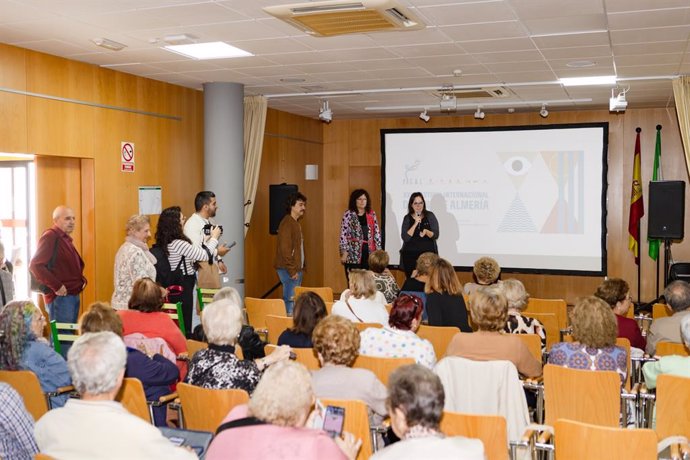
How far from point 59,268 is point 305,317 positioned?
3.45m

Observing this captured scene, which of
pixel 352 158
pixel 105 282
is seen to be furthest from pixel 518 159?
pixel 105 282

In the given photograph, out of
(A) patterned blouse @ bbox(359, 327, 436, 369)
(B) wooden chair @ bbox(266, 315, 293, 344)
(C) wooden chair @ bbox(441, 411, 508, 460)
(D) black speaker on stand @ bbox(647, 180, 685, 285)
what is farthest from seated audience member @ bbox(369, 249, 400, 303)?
(D) black speaker on stand @ bbox(647, 180, 685, 285)

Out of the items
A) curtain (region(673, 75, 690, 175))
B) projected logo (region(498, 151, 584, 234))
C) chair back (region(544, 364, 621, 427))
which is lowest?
chair back (region(544, 364, 621, 427))

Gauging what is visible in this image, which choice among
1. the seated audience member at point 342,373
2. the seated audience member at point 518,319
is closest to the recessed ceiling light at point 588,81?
the seated audience member at point 518,319

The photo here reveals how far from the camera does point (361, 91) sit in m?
9.98

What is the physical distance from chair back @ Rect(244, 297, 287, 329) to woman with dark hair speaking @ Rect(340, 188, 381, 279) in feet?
12.7

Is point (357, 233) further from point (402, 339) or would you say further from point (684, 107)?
point (402, 339)

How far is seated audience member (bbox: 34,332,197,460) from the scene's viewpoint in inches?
107

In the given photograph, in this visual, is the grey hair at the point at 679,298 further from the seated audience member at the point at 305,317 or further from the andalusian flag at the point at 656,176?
the andalusian flag at the point at 656,176

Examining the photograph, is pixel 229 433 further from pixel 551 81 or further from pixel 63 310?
pixel 551 81

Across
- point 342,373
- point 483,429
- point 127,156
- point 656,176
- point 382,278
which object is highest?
point 127,156

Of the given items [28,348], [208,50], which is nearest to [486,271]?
[208,50]

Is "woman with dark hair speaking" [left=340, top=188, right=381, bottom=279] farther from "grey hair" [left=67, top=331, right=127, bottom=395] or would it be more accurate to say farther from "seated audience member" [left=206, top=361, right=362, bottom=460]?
"seated audience member" [left=206, top=361, right=362, bottom=460]

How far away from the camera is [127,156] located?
28.6 feet
